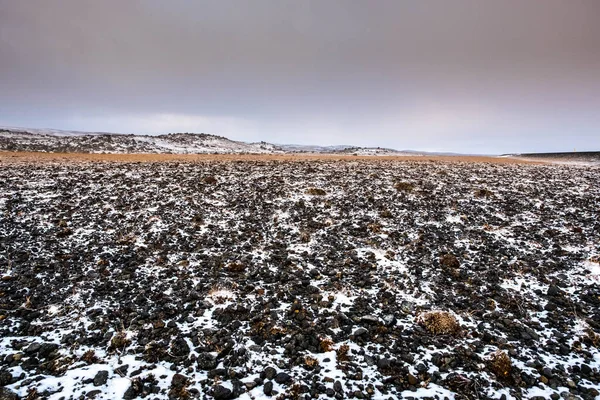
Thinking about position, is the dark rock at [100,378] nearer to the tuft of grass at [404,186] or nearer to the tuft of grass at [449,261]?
the tuft of grass at [449,261]

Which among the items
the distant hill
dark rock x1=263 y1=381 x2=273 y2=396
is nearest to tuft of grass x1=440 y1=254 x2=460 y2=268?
dark rock x1=263 y1=381 x2=273 y2=396

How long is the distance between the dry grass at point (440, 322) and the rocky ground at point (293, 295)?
48 millimetres

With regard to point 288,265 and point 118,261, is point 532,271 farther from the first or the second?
point 118,261

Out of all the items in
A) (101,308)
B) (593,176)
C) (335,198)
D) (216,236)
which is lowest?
(101,308)

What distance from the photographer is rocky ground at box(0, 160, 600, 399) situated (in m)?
5.64

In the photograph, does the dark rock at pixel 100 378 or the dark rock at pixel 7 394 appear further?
the dark rock at pixel 100 378

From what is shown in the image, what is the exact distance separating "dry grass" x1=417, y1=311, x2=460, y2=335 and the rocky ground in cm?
5

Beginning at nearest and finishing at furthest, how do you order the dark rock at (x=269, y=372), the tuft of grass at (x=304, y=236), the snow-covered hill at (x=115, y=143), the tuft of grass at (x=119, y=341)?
the dark rock at (x=269, y=372), the tuft of grass at (x=119, y=341), the tuft of grass at (x=304, y=236), the snow-covered hill at (x=115, y=143)

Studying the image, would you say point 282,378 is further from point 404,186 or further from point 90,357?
point 404,186

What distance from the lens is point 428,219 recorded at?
561 inches

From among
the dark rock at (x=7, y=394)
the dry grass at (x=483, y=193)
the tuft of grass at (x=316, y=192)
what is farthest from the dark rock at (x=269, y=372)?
the dry grass at (x=483, y=193)

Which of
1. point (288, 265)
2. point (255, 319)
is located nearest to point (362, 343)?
point (255, 319)

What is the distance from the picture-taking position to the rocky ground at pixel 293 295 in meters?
5.64

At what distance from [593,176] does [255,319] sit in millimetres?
32890
